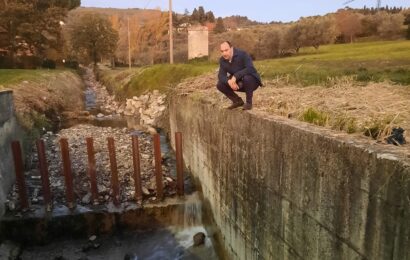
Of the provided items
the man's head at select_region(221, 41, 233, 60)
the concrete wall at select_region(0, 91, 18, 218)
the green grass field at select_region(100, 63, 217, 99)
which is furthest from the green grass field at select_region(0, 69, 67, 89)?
the man's head at select_region(221, 41, 233, 60)

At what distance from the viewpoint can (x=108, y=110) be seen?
101ft

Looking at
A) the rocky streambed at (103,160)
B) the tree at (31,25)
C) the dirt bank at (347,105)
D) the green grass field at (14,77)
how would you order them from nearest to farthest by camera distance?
the dirt bank at (347,105), the rocky streambed at (103,160), the green grass field at (14,77), the tree at (31,25)

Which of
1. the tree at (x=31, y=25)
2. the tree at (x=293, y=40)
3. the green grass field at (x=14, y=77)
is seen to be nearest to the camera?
the green grass field at (x=14, y=77)

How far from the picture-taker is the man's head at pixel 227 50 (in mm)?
7258

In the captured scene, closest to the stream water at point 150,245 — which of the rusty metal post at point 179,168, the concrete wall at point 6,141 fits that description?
the rusty metal post at point 179,168

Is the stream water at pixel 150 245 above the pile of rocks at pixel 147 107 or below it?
below

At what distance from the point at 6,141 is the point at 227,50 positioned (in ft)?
26.5

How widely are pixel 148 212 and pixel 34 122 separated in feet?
35.1

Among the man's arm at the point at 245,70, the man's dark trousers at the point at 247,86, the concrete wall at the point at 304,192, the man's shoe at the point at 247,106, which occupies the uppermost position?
the man's arm at the point at 245,70

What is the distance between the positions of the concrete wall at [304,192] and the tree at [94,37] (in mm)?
62617

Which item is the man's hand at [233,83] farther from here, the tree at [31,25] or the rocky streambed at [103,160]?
the tree at [31,25]

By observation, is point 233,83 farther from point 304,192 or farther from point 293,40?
point 293,40

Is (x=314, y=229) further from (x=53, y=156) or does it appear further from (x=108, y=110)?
(x=108, y=110)

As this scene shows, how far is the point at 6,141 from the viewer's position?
11492 millimetres
